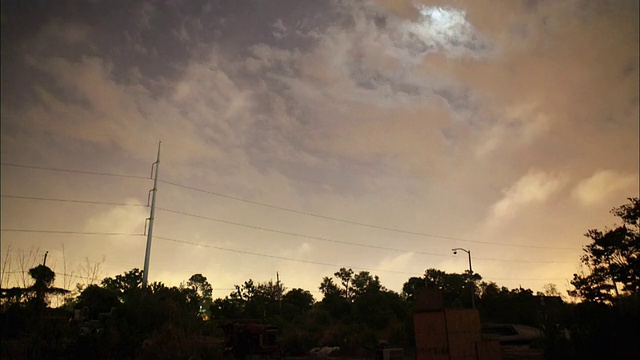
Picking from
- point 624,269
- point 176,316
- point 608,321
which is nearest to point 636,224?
point 624,269

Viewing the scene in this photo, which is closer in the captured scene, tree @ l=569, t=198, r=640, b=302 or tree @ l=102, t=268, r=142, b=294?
tree @ l=569, t=198, r=640, b=302

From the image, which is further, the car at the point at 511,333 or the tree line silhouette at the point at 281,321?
the car at the point at 511,333

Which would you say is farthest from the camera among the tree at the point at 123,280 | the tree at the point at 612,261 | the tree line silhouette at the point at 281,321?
the tree at the point at 123,280

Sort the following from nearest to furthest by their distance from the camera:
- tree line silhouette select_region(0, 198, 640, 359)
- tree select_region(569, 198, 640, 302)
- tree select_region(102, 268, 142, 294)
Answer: tree line silhouette select_region(0, 198, 640, 359), tree select_region(569, 198, 640, 302), tree select_region(102, 268, 142, 294)

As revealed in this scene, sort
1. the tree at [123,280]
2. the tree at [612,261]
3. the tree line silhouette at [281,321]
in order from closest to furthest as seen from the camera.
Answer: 1. the tree line silhouette at [281,321]
2. the tree at [612,261]
3. the tree at [123,280]

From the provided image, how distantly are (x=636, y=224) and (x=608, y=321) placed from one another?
23459 mm

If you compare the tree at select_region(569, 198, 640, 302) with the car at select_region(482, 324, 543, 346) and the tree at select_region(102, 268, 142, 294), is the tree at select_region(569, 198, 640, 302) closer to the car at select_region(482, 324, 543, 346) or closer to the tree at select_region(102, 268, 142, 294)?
the car at select_region(482, 324, 543, 346)

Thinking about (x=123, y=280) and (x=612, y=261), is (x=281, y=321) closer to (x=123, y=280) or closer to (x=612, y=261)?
(x=612, y=261)

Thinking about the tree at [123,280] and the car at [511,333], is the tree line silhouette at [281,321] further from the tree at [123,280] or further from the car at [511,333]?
the tree at [123,280]

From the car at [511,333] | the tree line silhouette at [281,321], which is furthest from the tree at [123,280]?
the car at [511,333]

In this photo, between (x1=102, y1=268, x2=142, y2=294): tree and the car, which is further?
(x1=102, y1=268, x2=142, y2=294): tree

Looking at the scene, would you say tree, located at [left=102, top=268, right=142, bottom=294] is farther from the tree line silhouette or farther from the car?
the car

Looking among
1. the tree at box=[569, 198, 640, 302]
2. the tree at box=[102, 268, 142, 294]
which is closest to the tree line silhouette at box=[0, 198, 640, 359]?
the tree at box=[569, 198, 640, 302]

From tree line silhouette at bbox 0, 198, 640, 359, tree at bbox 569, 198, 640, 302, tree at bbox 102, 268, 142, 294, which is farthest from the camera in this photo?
tree at bbox 102, 268, 142, 294
